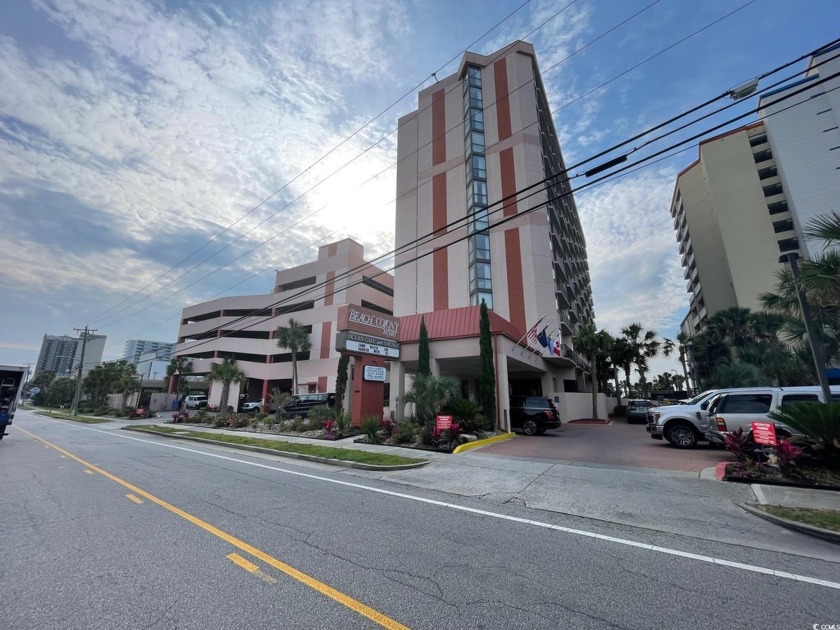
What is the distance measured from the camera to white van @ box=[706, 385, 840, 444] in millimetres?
10383

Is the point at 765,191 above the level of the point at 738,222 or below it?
above

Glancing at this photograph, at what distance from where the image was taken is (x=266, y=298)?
52.8 meters

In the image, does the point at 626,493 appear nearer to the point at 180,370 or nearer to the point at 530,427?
the point at 530,427

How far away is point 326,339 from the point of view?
46.7 m

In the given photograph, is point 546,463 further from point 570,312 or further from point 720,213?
point 720,213

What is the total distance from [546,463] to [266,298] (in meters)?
50.5

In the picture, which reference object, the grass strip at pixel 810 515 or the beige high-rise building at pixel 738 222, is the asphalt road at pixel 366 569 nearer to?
the grass strip at pixel 810 515

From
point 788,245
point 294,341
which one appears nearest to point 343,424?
point 294,341

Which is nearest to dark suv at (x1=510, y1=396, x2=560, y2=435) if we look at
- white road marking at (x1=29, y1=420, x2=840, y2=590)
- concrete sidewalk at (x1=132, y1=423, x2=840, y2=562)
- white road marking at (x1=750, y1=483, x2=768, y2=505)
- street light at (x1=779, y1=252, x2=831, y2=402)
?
concrete sidewalk at (x1=132, y1=423, x2=840, y2=562)

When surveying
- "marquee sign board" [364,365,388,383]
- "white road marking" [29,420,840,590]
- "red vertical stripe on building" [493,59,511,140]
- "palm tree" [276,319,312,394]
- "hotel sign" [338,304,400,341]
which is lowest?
"white road marking" [29,420,840,590]

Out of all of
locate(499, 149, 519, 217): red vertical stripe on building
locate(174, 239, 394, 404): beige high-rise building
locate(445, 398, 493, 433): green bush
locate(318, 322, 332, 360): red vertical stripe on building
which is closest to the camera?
locate(445, 398, 493, 433): green bush

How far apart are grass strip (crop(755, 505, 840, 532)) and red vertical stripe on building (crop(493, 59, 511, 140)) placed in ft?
128

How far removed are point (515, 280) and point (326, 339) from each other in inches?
1003

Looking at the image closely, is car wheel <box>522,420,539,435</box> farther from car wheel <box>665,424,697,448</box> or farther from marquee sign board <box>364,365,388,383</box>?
marquee sign board <box>364,365,388,383</box>
